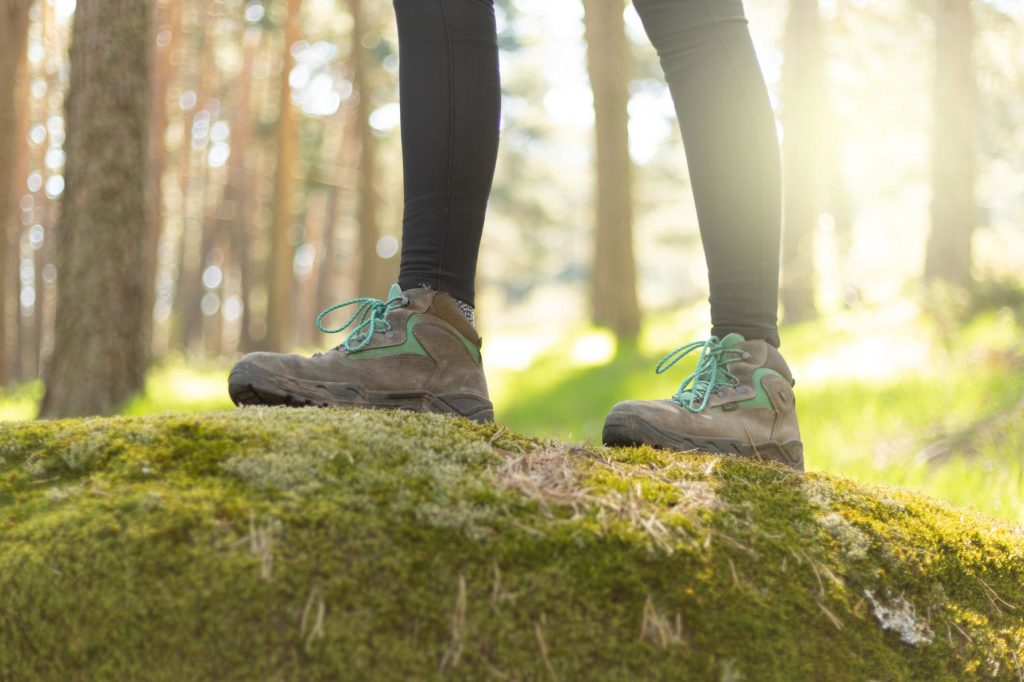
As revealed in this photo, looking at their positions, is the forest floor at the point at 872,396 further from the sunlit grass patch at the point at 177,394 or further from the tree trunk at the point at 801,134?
the tree trunk at the point at 801,134

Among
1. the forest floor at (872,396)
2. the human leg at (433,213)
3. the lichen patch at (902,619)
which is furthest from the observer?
the forest floor at (872,396)

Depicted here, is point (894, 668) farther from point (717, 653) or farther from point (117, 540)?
point (117, 540)

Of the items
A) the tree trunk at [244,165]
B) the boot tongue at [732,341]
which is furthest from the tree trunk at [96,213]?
the tree trunk at [244,165]

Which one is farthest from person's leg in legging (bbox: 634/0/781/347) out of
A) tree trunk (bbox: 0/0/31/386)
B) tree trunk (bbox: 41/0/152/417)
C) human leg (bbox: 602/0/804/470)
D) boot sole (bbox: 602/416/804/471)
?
tree trunk (bbox: 0/0/31/386)

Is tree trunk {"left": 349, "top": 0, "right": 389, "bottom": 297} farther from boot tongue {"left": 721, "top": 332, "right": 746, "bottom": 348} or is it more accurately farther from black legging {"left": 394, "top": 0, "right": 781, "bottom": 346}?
boot tongue {"left": 721, "top": 332, "right": 746, "bottom": 348}

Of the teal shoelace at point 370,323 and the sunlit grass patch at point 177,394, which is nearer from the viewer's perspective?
the teal shoelace at point 370,323

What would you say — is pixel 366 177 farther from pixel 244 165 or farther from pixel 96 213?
pixel 96 213

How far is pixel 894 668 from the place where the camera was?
58.7 inches

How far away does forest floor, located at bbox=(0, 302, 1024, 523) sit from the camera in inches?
152

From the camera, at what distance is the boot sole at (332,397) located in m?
1.97

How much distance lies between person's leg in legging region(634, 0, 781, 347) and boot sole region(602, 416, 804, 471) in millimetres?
298

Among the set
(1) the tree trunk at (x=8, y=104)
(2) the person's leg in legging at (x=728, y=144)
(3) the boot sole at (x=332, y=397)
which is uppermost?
(1) the tree trunk at (x=8, y=104)

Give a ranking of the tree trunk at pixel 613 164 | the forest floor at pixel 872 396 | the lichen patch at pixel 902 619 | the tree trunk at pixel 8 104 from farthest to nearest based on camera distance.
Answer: the tree trunk at pixel 613 164, the tree trunk at pixel 8 104, the forest floor at pixel 872 396, the lichen patch at pixel 902 619

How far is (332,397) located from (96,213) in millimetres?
4523
